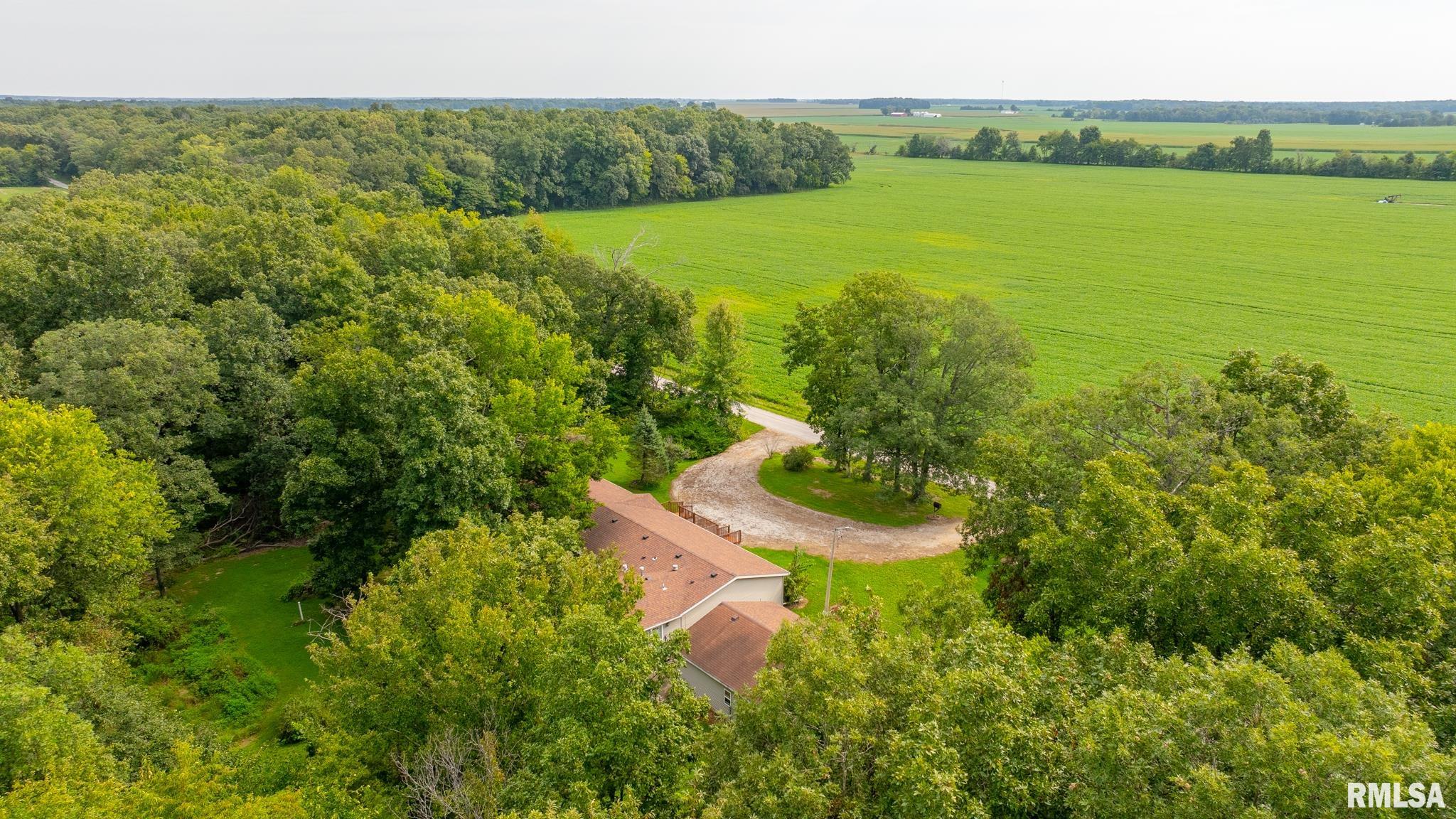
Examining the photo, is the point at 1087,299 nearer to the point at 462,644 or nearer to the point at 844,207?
the point at 844,207

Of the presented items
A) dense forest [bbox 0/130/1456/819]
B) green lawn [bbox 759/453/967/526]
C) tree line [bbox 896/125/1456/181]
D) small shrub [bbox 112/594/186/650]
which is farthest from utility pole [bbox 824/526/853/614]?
tree line [bbox 896/125/1456/181]

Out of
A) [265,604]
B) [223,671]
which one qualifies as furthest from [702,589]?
[265,604]

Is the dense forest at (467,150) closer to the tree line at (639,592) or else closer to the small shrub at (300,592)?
the tree line at (639,592)

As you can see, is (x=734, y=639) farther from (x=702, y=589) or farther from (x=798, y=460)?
(x=798, y=460)

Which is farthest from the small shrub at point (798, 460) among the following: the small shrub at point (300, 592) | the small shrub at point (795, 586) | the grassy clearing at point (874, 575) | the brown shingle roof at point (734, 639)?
the small shrub at point (300, 592)

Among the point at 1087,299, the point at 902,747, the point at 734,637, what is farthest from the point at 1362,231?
the point at 902,747

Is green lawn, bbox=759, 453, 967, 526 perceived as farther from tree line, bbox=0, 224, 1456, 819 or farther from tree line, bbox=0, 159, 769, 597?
tree line, bbox=0, 159, 769, 597
